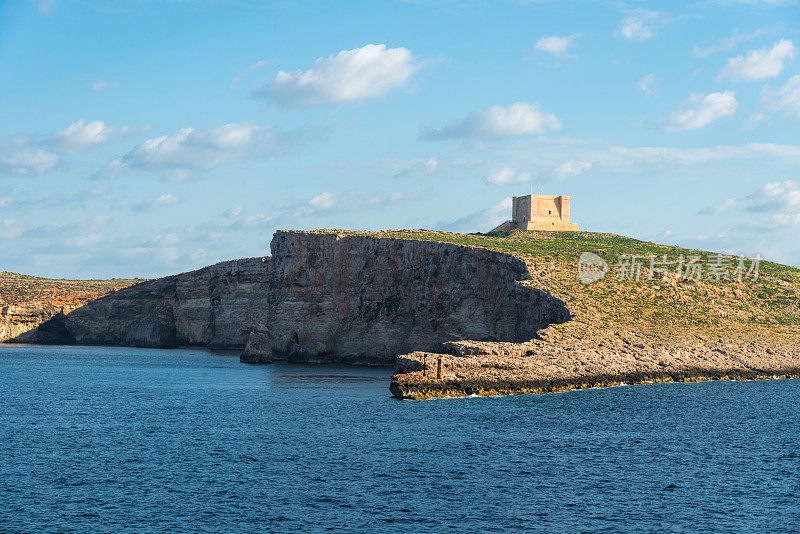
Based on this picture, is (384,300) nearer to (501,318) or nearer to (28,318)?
(501,318)

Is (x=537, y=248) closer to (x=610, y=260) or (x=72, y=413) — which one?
(x=610, y=260)

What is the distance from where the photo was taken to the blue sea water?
122ft

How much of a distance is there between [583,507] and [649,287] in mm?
73782

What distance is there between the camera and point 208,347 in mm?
179625

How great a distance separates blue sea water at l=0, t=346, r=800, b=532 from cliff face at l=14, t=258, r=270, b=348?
88782mm

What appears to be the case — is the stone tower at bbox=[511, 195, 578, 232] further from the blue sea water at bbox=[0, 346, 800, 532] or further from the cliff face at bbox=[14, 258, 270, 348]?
the blue sea water at bbox=[0, 346, 800, 532]

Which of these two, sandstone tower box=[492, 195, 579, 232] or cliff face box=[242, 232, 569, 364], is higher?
sandstone tower box=[492, 195, 579, 232]

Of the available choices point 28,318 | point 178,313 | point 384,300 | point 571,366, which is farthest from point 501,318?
point 28,318

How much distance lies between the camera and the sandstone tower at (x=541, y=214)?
145625mm

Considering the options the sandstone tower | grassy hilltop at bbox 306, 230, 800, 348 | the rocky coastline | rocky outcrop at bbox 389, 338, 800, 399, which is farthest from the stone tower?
rocky outcrop at bbox 389, 338, 800, 399

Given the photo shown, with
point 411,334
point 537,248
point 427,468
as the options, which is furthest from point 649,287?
point 427,468

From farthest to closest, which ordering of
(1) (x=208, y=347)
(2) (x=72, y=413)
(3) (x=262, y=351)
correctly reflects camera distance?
1. (1) (x=208, y=347)
2. (3) (x=262, y=351)
3. (2) (x=72, y=413)

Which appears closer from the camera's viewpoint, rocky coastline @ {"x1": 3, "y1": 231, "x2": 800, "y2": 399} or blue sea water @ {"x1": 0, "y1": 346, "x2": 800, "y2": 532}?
blue sea water @ {"x1": 0, "y1": 346, "x2": 800, "y2": 532}

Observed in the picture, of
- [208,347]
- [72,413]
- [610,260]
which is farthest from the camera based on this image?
[208,347]
